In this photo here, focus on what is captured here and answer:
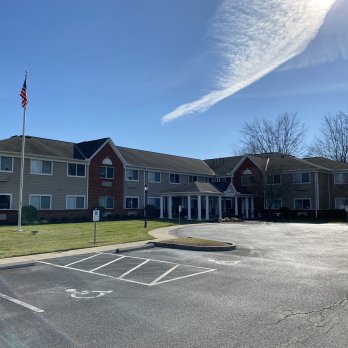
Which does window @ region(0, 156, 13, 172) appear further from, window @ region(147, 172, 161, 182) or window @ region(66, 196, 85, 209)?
window @ region(147, 172, 161, 182)

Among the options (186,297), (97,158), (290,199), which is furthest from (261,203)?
(186,297)

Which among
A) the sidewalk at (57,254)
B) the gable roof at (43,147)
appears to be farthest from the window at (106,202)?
the sidewalk at (57,254)

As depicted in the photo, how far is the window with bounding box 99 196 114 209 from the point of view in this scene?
38.9m

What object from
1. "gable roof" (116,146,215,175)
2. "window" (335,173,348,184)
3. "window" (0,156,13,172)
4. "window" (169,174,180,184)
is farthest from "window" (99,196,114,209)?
"window" (335,173,348,184)

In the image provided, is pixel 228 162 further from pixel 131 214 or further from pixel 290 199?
pixel 131 214

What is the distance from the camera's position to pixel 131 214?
136 ft

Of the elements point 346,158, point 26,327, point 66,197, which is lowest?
point 26,327

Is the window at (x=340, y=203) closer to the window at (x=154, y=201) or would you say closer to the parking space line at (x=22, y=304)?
the window at (x=154, y=201)

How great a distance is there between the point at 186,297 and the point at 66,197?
1155 inches

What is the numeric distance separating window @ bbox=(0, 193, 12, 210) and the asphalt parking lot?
2012cm

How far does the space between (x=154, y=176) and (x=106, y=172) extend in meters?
6.73

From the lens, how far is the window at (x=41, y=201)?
33219 mm

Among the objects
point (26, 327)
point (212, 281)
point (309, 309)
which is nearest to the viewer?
point (26, 327)

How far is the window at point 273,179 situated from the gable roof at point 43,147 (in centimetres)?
2196
